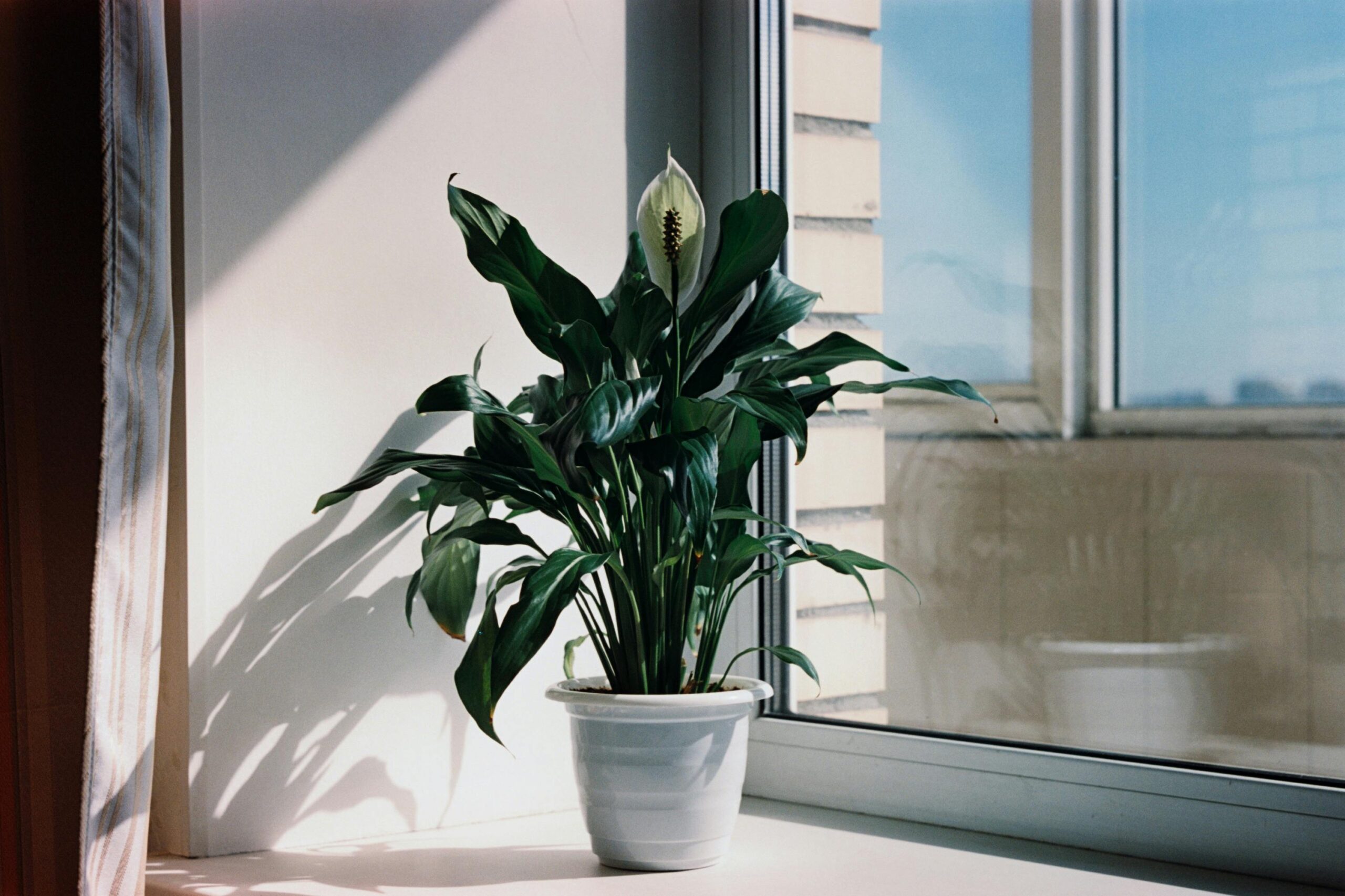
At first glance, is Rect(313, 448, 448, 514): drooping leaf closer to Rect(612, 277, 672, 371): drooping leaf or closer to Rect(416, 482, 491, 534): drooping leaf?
Rect(416, 482, 491, 534): drooping leaf

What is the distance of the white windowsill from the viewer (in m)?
1.20

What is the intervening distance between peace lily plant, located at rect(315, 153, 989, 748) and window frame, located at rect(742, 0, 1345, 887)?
25cm

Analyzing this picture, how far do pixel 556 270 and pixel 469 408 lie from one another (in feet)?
0.56

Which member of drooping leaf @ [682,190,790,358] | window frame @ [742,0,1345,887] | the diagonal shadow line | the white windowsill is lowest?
the white windowsill

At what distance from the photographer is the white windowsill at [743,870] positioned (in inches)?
47.4

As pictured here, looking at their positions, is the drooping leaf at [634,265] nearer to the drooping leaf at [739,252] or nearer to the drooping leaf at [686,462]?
the drooping leaf at [739,252]

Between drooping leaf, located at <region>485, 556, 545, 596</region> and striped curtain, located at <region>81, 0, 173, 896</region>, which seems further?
drooping leaf, located at <region>485, 556, 545, 596</region>

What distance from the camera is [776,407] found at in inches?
45.1

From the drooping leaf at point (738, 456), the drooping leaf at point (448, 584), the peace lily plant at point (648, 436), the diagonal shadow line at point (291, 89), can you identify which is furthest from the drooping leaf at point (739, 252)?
the diagonal shadow line at point (291, 89)

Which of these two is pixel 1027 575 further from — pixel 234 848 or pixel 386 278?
pixel 234 848

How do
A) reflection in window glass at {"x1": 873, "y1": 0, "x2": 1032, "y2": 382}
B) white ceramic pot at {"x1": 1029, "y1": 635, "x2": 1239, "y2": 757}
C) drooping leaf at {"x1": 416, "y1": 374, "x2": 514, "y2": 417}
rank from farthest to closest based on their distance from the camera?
reflection in window glass at {"x1": 873, "y1": 0, "x2": 1032, "y2": 382} < white ceramic pot at {"x1": 1029, "y1": 635, "x2": 1239, "y2": 757} < drooping leaf at {"x1": 416, "y1": 374, "x2": 514, "y2": 417}

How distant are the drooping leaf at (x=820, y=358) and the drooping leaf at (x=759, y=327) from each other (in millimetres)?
30

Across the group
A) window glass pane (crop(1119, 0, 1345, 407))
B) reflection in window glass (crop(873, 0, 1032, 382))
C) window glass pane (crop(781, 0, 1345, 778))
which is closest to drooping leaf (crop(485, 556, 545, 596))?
Result: window glass pane (crop(781, 0, 1345, 778))

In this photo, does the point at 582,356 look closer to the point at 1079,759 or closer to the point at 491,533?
the point at 491,533
